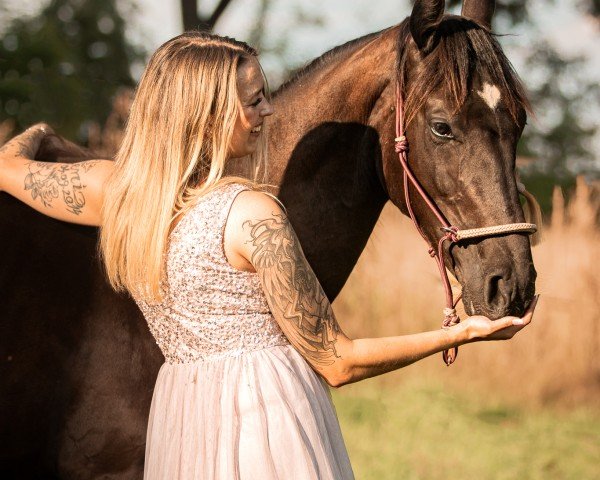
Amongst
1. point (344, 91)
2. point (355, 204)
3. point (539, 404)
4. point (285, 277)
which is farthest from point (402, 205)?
point (539, 404)

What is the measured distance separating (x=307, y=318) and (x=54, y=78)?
918cm

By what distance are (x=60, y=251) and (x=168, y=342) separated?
73cm

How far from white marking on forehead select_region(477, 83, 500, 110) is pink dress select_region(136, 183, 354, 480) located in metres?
0.92

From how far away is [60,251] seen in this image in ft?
8.75

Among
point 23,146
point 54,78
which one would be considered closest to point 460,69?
point 23,146

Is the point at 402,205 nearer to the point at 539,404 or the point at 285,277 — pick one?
the point at 285,277

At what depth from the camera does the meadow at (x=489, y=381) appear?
5.50 metres

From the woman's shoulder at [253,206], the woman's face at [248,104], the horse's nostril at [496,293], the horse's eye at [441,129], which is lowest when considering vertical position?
the horse's nostril at [496,293]

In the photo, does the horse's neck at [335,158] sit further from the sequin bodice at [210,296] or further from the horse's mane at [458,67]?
the sequin bodice at [210,296]

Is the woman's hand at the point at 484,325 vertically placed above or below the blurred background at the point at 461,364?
above

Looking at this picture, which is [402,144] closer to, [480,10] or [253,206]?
[480,10]

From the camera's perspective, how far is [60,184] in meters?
2.37

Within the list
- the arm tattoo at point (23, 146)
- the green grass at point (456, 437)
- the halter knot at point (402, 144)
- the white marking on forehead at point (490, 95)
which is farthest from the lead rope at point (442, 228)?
the green grass at point (456, 437)

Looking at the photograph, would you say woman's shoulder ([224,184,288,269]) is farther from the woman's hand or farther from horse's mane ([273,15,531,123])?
horse's mane ([273,15,531,123])
